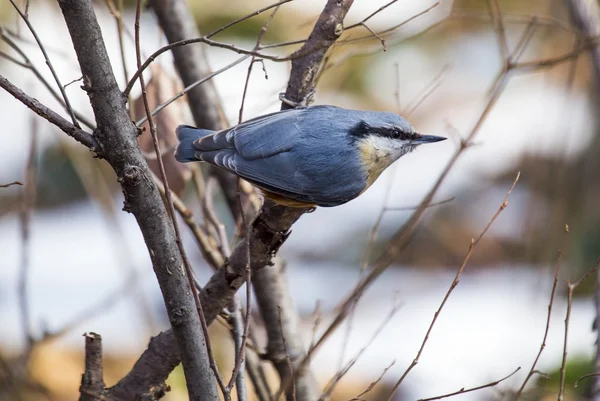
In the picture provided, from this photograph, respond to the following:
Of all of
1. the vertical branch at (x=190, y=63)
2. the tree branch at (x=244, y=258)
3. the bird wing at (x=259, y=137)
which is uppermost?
the vertical branch at (x=190, y=63)

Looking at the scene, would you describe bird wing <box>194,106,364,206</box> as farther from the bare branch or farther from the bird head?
the bare branch

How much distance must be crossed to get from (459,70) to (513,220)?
136 centimetres

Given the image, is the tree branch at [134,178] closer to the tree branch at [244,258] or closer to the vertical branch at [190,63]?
the tree branch at [244,258]

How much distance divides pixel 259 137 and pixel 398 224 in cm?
275

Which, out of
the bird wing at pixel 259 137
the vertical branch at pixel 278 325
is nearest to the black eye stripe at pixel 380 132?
the bird wing at pixel 259 137

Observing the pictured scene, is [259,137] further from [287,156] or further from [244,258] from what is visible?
[244,258]

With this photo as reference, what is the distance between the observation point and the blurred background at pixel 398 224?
10.7 ft

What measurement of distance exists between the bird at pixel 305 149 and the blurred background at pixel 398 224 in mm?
1083

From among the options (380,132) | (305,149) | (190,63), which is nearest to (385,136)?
(380,132)

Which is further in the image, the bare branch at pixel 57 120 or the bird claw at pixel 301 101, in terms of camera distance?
the bird claw at pixel 301 101

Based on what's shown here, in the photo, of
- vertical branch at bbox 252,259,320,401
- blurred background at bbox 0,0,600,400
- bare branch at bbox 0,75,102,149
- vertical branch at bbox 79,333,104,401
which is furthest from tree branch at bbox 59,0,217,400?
blurred background at bbox 0,0,600,400

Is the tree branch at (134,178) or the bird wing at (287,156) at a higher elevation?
the bird wing at (287,156)

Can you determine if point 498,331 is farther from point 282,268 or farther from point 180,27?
point 180,27

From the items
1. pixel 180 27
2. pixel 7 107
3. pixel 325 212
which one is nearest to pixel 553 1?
pixel 180 27
